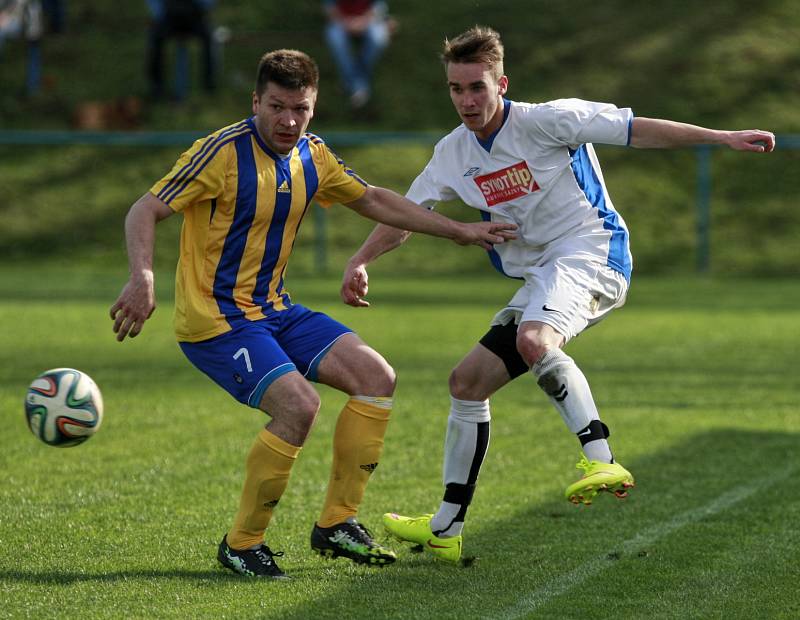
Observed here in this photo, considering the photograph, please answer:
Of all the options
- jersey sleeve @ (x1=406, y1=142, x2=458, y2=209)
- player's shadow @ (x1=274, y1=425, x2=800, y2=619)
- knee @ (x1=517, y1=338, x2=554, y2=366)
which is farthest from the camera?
jersey sleeve @ (x1=406, y1=142, x2=458, y2=209)

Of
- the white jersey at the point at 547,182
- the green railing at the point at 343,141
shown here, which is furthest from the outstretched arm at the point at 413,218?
the green railing at the point at 343,141

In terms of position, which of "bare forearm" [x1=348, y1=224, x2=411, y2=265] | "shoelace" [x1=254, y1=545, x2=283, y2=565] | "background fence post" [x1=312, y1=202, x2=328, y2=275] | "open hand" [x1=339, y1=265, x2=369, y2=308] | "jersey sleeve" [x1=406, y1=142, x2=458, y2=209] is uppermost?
"jersey sleeve" [x1=406, y1=142, x2=458, y2=209]

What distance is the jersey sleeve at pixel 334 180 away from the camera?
19.8ft

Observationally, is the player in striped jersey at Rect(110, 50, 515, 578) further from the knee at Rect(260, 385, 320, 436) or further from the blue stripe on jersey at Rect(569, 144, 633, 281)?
the blue stripe on jersey at Rect(569, 144, 633, 281)

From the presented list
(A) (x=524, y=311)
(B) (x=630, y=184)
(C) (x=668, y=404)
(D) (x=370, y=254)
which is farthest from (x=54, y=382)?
(B) (x=630, y=184)

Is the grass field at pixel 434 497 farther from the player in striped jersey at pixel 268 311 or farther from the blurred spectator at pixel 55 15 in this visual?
the blurred spectator at pixel 55 15

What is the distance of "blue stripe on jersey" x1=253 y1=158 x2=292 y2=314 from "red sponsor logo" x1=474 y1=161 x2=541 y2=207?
2.82 ft

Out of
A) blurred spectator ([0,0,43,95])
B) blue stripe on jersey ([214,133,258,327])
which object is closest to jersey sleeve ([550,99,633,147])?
→ blue stripe on jersey ([214,133,258,327])

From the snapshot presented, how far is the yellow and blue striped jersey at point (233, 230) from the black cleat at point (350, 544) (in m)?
0.98

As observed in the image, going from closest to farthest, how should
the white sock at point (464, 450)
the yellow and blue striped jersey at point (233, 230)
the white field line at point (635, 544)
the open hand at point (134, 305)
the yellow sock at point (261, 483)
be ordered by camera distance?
the white field line at point (635, 544) → the open hand at point (134, 305) → the yellow sock at point (261, 483) → the yellow and blue striped jersey at point (233, 230) → the white sock at point (464, 450)

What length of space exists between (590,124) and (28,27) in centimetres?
2007

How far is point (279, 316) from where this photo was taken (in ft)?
19.2

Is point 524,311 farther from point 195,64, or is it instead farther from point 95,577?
point 195,64

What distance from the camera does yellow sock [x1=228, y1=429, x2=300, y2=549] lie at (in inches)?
217
